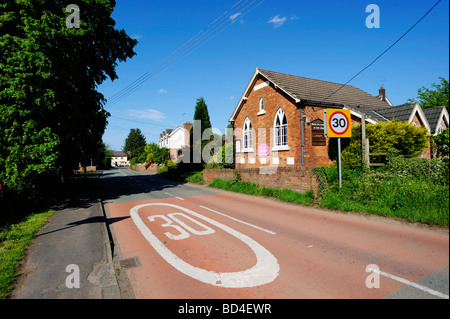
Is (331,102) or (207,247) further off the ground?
(331,102)

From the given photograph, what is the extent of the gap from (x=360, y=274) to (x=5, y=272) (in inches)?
256

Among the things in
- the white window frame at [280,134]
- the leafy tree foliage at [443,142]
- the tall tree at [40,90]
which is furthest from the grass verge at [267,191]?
the tall tree at [40,90]

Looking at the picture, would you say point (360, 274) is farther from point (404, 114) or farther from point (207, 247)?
point (404, 114)

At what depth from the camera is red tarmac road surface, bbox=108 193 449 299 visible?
12.2 feet

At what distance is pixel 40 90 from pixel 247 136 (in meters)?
14.9

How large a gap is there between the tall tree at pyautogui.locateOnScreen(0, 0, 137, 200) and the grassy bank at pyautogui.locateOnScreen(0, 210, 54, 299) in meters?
2.31

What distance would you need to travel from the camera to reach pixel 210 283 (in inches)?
154

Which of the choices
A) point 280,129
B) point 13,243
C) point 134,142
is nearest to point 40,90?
point 13,243

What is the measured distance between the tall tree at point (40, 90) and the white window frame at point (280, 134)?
39.5 feet

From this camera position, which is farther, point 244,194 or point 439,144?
point 244,194

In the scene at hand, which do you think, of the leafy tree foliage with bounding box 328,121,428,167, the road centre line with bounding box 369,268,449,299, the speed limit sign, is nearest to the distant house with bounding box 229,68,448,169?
the leafy tree foliage with bounding box 328,121,428,167

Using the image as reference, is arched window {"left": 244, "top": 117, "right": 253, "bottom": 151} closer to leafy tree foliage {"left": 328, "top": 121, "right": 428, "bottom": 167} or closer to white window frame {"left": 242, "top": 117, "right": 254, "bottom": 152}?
white window frame {"left": 242, "top": 117, "right": 254, "bottom": 152}

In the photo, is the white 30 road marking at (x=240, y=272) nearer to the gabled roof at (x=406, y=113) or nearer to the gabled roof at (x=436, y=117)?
the gabled roof at (x=406, y=113)
